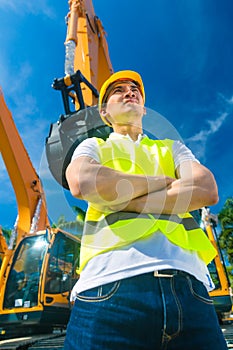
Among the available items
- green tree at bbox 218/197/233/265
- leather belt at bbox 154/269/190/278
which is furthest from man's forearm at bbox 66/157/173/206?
green tree at bbox 218/197/233/265

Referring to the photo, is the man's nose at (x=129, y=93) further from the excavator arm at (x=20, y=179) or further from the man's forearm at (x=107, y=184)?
the excavator arm at (x=20, y=179)

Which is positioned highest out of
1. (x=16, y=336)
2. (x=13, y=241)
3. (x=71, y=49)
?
(x=71, y=49)

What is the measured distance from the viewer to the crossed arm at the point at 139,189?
3.54ft

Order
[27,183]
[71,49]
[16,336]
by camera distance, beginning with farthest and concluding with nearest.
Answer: [27,183] → [16,336] → [71,49]

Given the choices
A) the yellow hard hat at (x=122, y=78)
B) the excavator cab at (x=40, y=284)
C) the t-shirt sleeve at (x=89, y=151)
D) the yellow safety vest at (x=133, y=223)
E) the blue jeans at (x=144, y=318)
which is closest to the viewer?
the blue jeans at (x=144, y=318)

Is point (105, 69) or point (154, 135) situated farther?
point (105, 69)

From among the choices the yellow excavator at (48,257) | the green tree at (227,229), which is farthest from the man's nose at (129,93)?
the green tree at (227,229)

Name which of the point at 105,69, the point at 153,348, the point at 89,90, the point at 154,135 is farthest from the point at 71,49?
the point at 153,348

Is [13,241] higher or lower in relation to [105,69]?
lower

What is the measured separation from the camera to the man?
0.88 metres

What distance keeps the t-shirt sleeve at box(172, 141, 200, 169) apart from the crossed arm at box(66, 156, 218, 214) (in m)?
0.08

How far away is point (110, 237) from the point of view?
100 cm

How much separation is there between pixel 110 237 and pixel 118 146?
0.40 metres

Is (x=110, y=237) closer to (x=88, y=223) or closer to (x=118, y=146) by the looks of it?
(x=88, y=223)
